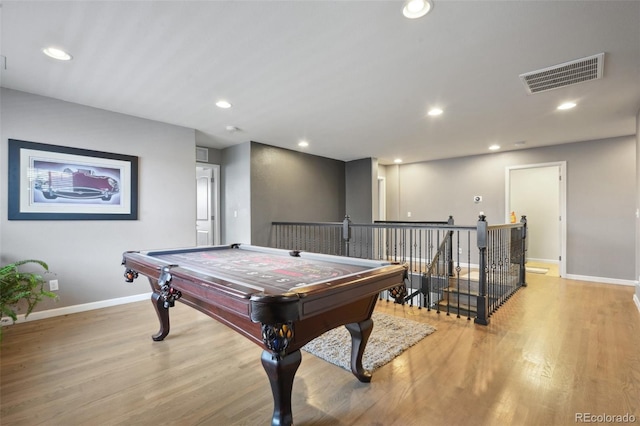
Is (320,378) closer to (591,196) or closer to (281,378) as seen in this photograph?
(281,378)

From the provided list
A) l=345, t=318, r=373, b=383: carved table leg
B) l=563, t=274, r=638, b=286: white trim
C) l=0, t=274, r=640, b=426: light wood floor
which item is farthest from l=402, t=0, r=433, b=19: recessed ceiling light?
l=563, t=274, r=638, b=286: white trim

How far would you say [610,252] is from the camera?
4.87 metres

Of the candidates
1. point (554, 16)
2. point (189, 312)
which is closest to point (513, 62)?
point (554, 16)

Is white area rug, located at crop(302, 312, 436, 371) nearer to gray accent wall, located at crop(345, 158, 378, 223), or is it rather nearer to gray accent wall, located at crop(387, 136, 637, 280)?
gray accent wall, located at crop(345, 158, 378, 223)

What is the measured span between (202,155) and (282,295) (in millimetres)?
4976

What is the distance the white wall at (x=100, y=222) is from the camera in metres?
3.13

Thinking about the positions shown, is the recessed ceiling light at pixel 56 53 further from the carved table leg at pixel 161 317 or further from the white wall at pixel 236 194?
the white wall at pixel 236 194

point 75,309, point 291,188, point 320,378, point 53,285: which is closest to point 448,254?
point 320,378

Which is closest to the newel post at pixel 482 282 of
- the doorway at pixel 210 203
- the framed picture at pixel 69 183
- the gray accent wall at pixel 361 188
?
the gray accent wall at pixel 361 188

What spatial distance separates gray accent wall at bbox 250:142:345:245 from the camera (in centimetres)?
540

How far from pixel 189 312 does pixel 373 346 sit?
2.19 meters

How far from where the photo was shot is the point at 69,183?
3.44 meters

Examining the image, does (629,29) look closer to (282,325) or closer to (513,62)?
(513,62)

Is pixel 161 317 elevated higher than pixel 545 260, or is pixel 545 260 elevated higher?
pixel 161 317
